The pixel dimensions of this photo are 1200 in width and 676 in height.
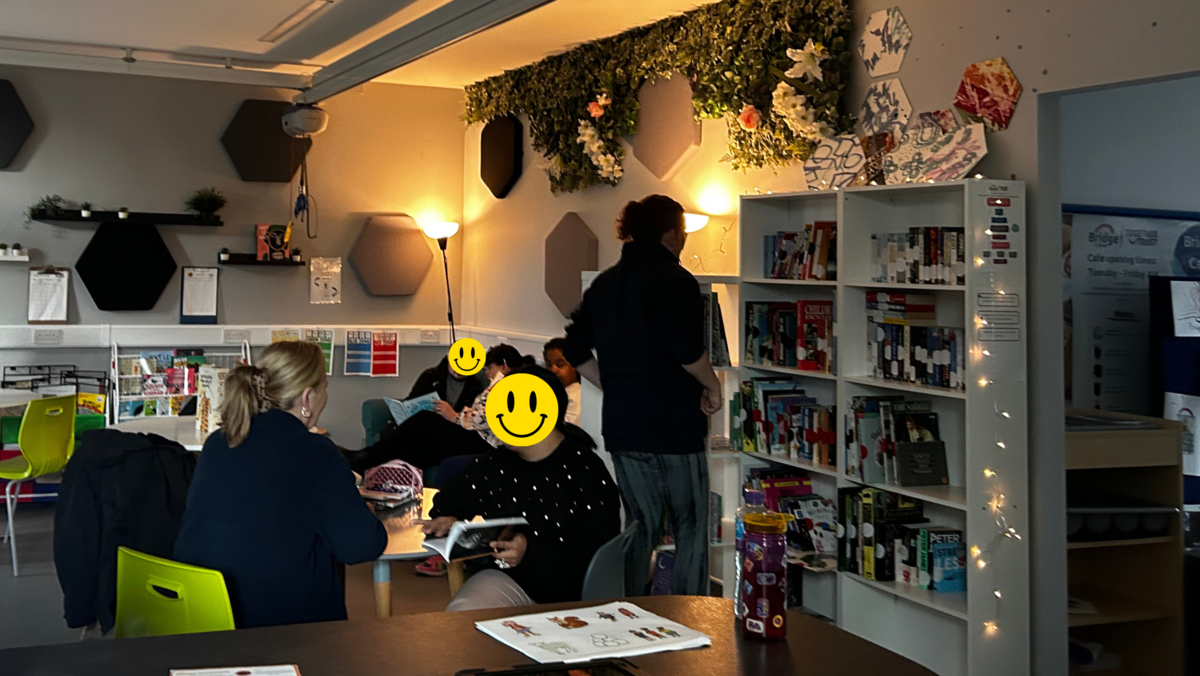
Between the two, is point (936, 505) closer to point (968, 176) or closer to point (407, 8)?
point (968, 176)

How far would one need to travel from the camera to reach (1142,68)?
3303 mm

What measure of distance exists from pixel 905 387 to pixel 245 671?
2774mm

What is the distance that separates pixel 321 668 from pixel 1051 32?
321 cm

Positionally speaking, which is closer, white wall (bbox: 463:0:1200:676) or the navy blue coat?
the navy blue coat

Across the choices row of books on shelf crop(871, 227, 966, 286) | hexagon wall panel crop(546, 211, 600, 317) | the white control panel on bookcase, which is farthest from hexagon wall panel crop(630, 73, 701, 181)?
the white control panel on bookcase

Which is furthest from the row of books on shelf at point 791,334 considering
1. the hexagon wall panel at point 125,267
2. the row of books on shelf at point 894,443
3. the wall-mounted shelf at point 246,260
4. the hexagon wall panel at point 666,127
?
the hexagon wall panel at point 125,267

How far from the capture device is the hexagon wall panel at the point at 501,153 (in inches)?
310

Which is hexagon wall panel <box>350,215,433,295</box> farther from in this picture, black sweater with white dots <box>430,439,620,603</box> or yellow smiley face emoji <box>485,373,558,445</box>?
yellow smiley face emoji <box>485,373,558,445</box>

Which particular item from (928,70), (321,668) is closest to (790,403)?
(928,70)

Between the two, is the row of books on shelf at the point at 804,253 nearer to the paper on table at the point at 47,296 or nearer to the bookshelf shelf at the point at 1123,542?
the bookshelf shelf at the point at 1123,542

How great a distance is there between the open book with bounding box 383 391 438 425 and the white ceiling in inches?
86.9

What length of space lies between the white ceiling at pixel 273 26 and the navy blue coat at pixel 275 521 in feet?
11.9

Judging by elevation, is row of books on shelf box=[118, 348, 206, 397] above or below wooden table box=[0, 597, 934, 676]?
above

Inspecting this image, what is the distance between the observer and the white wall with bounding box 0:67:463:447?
7.59m
